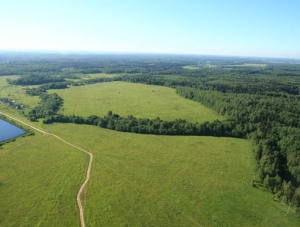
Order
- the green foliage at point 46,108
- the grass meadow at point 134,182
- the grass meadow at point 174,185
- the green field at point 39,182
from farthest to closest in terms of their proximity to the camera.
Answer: the green foliage at point 46,108, the grass meadow at point 174,185, the grass meadow at point 134,182, the green field at point 39,182

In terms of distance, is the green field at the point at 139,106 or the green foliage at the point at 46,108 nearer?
the green foliage at the point at 46,108

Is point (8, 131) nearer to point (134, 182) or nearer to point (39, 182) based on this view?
point (39, 182)

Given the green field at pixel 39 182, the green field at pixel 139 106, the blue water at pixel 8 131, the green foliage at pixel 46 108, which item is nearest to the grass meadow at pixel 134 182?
the green field at pixel 39 182

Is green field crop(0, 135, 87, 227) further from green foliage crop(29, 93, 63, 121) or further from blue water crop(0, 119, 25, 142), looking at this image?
green foliage crop(29, 93, 63, 121)

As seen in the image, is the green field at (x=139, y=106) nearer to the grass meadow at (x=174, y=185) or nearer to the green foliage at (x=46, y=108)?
the green foliage at (x=46, y=108)

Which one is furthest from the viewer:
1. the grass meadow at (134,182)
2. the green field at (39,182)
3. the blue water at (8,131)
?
the blue water at (8,131)

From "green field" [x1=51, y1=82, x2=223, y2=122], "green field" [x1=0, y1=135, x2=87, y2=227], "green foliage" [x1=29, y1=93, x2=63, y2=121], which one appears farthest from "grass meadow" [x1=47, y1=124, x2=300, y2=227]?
"green foliage" [x1=29, y1=93, x2=63, y2=121]

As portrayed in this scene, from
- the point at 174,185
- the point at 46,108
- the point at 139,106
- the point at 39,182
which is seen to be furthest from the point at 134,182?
the point at 46,108
